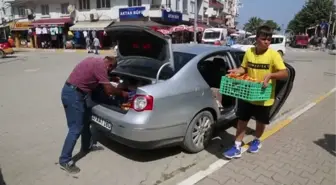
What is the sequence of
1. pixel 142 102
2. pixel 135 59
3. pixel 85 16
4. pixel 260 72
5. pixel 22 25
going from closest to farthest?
1. pixel 142 102
2. pixel 260 72
3. pixel 135 59
4. pixel 85 16
5. pixel 22 25

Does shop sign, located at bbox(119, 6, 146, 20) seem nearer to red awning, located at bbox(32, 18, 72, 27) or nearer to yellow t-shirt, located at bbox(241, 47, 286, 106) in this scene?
red awning, located at bbox(32, 18, 72, 27)

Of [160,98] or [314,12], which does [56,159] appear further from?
[314,12]

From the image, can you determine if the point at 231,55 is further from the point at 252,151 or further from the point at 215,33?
the point at 215,33

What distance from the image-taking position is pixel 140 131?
12.1 feet

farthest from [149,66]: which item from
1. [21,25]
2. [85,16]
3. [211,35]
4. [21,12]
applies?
[21,12]

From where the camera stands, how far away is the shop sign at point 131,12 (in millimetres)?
29141

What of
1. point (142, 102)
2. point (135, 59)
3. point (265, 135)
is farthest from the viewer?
point (265, 135)

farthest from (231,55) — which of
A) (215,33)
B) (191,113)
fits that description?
(215,33)

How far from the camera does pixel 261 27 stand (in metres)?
3.82

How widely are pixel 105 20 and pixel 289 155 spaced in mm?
30673

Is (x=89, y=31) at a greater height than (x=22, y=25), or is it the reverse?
(x=22, y=25)

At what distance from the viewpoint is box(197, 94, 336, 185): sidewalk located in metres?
3.67

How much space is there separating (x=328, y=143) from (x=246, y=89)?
2.23 meters

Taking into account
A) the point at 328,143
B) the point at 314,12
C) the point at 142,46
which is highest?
the point at 314,12
